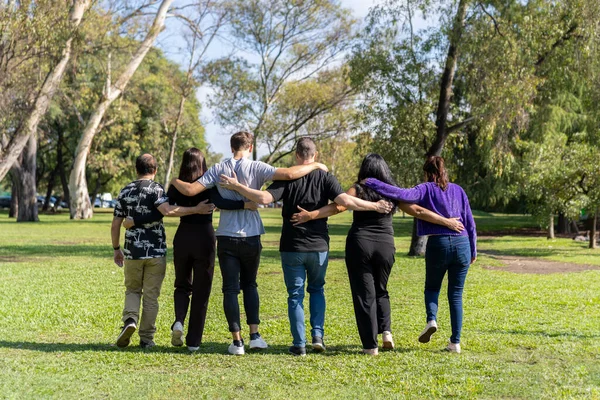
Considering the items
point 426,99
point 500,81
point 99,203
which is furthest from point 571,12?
point 99,203

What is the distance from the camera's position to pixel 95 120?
41562 millimetres

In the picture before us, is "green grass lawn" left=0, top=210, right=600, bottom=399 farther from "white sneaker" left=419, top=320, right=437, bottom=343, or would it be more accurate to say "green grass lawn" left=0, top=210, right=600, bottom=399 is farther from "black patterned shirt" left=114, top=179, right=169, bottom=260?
"black patterned shirt" left=114, top=179, right=169, bottom=260

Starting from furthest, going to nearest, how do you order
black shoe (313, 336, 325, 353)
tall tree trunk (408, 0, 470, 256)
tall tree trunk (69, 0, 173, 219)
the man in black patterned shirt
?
1. tall tree trunk (69, 0, 173, 219)
2. tall tree trunk (408, 0, 470, 256)
3. the man in black patterned shirt
4. black shoe (313, 336, 325, 353)

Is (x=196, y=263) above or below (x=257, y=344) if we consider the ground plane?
above

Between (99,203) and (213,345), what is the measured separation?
98.8 m

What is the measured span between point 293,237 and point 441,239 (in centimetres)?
147

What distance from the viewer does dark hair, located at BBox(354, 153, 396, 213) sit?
23.8 ft

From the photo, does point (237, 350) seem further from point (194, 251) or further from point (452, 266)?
point (452, 266)

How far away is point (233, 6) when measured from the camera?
128 feet

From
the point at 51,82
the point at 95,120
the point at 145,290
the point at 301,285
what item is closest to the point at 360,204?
the point at 301,285

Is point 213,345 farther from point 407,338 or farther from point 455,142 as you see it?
point 455,142

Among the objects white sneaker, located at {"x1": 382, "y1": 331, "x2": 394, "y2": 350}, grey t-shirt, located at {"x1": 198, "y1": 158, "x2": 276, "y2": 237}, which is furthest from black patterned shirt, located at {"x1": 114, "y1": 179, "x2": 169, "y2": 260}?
white sneaker, located at {"x1": 382, "y1": 331, "x2": 394, "y2": 350}

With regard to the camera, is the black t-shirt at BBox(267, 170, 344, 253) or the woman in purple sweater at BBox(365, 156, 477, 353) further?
the woman in purple sweater at BBox(365, 156, 477, 353)

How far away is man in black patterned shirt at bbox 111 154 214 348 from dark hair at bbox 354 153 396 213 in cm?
195
